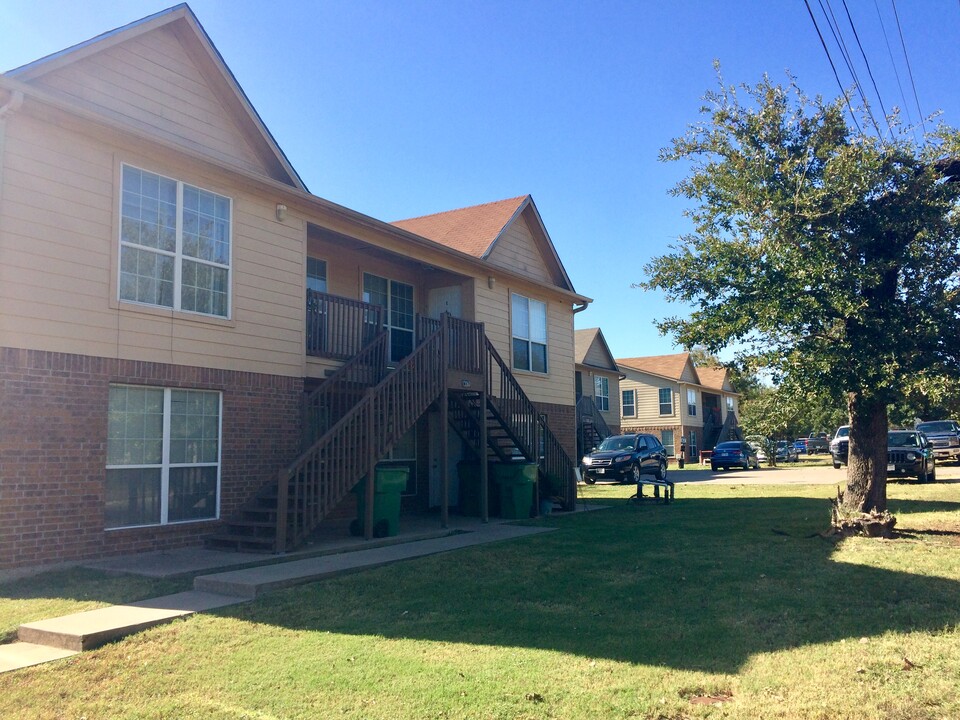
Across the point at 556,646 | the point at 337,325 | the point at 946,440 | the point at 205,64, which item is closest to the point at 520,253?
the point at 337,325

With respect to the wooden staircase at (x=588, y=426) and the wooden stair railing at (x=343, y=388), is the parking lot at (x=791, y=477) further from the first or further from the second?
the wooden stair railing at (x=343, y=388)

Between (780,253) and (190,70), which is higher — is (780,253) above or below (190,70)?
below

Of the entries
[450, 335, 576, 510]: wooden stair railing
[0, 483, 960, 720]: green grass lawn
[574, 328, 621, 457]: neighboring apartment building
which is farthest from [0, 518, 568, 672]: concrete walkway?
[574, 328, 621, 457]: neighboring apartment building

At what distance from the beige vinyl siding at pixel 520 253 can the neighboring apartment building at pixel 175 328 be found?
11.2 feet

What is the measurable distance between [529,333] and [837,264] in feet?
29.7

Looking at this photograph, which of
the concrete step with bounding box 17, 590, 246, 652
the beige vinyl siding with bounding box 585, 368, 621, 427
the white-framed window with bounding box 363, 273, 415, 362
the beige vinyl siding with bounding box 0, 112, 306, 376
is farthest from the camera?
the beige vinyl siding with bounding box 585, 368, 621, 427

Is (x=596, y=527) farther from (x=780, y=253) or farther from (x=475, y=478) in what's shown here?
(x=780, y=253)

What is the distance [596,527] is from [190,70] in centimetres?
986

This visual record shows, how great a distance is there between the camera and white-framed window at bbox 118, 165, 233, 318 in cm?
1058

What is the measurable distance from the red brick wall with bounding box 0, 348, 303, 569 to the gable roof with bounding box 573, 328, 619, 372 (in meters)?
30.8

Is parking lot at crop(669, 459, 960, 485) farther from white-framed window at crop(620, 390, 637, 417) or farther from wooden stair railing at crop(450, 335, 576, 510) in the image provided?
white-framed window at crop(620, 390, 637, 417)

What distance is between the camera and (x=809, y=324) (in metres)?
11.8

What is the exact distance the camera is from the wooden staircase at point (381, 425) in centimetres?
1064

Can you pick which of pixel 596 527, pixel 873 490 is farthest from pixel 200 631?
pixel 873 490
